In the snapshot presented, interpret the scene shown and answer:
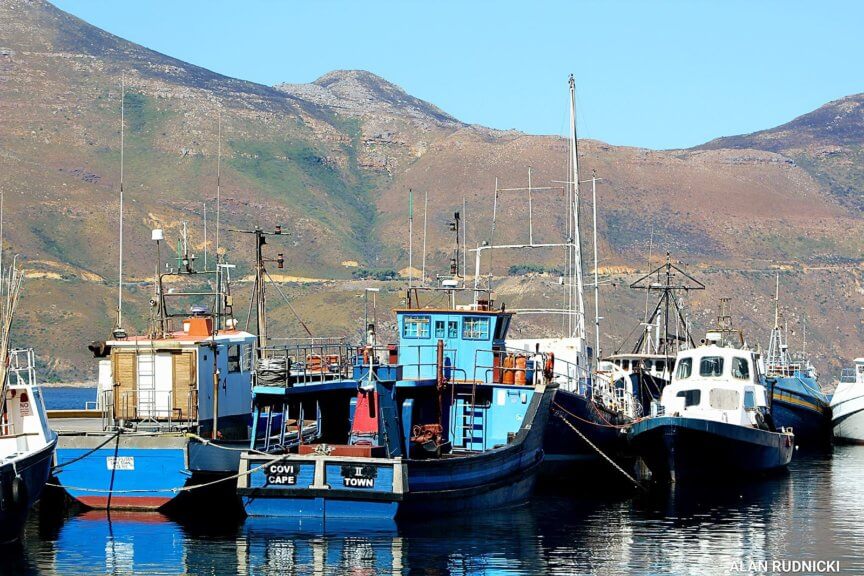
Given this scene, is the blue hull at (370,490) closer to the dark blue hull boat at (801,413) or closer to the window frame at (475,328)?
the window frame at (475,328)

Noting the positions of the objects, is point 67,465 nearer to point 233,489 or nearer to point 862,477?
point 233,489

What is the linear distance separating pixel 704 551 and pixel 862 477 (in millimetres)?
22555

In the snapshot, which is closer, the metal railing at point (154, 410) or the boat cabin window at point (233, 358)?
the metal railing at point (154, 410)

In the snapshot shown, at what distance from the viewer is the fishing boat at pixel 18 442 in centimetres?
3294

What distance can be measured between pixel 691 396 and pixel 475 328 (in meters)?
11.8

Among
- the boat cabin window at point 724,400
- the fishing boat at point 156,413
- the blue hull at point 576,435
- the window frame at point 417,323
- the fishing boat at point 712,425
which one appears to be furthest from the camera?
the boat cabin window at point 724,400

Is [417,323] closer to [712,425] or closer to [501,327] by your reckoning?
[501,327]

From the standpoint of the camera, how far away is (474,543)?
115ft

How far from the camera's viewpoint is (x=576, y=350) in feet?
187

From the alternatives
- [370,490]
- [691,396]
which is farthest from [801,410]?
[370,490]

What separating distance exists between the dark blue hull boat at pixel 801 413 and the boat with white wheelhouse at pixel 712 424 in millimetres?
17553

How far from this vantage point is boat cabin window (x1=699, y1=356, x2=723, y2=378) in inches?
2156

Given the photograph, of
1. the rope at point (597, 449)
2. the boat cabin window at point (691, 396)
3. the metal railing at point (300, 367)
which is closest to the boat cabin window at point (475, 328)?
the metal railing at point (300, 367)

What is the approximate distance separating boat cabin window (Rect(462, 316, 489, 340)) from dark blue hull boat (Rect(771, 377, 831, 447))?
1221 inches
